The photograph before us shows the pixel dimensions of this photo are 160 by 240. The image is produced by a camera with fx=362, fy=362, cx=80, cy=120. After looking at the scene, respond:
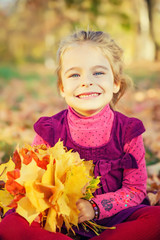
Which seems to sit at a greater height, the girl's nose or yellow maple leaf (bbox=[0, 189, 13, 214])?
the girl's nose

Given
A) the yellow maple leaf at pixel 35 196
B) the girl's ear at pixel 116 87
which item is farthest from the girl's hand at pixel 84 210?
the girl's ear at pixel 116 87

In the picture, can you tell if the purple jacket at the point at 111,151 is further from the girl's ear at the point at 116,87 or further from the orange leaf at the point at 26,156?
the orange leaf at the point at 26,156

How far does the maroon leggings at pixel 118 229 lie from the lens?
165 centimetres

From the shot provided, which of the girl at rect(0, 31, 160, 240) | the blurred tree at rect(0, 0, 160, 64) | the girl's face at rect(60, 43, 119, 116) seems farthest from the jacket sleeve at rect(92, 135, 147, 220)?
the blurred tree at rect(0, 0, 160, 64)

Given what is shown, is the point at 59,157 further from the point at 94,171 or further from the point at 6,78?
the point at 6,78

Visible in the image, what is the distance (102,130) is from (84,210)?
1.69 ft

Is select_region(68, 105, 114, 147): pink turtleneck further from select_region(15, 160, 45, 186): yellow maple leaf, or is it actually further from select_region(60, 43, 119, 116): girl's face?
select_region(15, 160, 45, 186): yellow maple leaf

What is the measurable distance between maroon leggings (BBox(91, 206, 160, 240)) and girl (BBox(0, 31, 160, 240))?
9 cm

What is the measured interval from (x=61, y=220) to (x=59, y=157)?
0.98 feet

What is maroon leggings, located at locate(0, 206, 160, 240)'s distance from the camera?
1.65m

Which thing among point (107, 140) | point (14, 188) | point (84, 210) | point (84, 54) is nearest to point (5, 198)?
point (14, 188)

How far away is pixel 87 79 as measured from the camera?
80.5 inches

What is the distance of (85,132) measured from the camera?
212 cm

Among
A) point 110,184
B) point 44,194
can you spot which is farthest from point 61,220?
point 110,184
